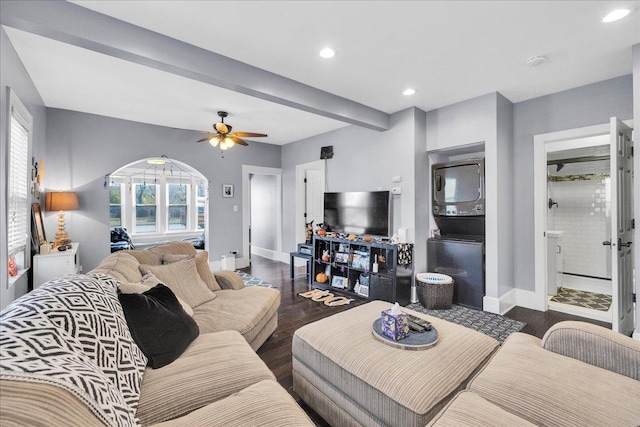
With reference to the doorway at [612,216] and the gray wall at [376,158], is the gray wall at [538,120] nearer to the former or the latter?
the doorway at [612,216]

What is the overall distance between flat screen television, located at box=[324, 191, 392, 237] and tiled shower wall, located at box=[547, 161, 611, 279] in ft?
8.95

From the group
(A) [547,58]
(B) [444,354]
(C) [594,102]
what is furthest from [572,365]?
(C) [594,102]

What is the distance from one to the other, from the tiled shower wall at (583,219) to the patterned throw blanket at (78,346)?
552 centimetres

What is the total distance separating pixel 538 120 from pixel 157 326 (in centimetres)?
441

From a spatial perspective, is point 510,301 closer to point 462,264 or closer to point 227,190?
point 462,264

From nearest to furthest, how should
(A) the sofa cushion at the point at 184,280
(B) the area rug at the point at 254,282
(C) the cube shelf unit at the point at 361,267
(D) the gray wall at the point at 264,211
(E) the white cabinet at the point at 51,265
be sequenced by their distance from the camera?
(A) the sofa cushion at the point at 184,280
(E) the white cabinet at the point at 51,265
(C) the cube shelf unit at the point at 361,267
(B) the area rug at the point at 254,282
(D) the gray wall at the point at 264,211

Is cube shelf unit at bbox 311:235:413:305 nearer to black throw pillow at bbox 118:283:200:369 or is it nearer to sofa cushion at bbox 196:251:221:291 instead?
sofa cushion at bbox 196:251:221:291

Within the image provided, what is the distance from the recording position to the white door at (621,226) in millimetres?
2566

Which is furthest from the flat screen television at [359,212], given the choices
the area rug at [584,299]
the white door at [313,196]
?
the area rug at [584,299]

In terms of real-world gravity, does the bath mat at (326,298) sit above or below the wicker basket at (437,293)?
below

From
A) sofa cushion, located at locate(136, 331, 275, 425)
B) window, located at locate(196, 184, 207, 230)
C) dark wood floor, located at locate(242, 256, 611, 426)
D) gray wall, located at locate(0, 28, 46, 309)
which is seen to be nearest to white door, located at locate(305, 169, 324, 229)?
dark wood floor, located at locate(242, 256, 611, 426)

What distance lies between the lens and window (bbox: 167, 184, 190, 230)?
309 inches

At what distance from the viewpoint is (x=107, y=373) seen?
1109mm

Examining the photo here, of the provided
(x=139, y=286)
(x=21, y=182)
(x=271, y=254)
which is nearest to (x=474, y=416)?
(x=139, y=286)
